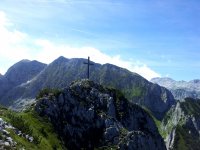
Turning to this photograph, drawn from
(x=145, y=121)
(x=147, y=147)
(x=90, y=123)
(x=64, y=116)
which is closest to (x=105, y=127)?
(x=90, y=123)

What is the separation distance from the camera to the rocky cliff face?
10181 centimetres

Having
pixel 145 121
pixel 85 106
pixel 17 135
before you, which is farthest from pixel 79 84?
pixel 17 135

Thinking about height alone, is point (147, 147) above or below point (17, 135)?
below

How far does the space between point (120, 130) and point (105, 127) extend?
5143 mm

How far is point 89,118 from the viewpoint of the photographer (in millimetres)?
110188

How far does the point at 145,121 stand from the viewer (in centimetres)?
14500

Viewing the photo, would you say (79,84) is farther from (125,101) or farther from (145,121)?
(145,121)

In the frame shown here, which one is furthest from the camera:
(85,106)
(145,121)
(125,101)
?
(145,121)

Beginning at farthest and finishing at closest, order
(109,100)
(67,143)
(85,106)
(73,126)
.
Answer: (109,100) < (85,106) < (73,126) < (67,143)

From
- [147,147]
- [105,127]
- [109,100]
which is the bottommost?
[147,147]

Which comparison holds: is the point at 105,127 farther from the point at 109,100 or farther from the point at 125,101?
the point at 125,101

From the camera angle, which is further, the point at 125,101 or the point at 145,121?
the point at 145,121

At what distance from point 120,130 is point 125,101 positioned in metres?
27.2

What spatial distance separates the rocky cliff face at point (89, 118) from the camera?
102 m
